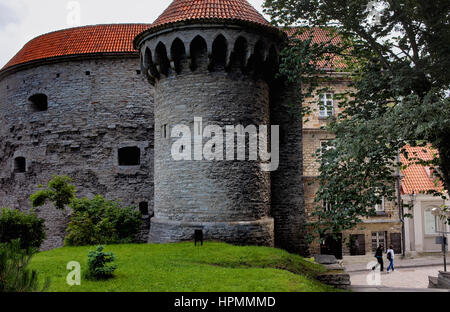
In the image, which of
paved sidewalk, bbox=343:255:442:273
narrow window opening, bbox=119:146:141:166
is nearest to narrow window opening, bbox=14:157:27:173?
narrow window opening, bbox=119:146:141:166

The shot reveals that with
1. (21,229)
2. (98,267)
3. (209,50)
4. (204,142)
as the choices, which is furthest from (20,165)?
(98,267)

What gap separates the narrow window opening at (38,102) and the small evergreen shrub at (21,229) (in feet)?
24.4

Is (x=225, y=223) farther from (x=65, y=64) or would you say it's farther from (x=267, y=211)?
(x=65, y=64)

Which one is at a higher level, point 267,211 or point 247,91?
point 247,91

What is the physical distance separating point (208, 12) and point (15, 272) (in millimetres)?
10866

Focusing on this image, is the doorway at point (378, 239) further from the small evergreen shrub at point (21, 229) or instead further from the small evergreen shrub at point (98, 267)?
the small evergreen shrub at point (98, 267)

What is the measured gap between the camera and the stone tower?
1308 centimetres

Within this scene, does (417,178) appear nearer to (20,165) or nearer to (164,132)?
(164,132)

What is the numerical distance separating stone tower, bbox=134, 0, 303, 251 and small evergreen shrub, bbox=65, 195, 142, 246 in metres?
1.45

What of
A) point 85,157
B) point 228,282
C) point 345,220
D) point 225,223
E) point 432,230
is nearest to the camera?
point 228,282

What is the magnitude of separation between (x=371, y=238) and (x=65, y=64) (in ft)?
57.9

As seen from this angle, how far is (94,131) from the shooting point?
18.4 m
